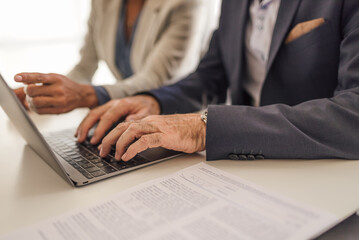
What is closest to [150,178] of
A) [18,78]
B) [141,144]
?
[141,144]

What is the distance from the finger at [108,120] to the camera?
74 centimetres

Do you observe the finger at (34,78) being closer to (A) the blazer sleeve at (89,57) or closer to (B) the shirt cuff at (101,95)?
(B) the shirt cuff at (101,95)

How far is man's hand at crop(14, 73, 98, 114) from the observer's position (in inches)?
34.1

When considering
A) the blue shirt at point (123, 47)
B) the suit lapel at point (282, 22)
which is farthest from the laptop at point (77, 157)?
the blue shirt at point (123, 47)

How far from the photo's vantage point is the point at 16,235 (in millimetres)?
402

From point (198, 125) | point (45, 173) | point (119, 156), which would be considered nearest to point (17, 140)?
point (45, 173)

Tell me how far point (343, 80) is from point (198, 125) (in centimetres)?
35

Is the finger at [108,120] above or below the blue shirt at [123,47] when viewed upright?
below

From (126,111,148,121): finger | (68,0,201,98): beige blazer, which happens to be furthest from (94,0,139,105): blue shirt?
(126,111,148,121): finger

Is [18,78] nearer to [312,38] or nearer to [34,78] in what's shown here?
[34,78]

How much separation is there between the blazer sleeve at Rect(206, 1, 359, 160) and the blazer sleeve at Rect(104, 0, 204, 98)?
72cm

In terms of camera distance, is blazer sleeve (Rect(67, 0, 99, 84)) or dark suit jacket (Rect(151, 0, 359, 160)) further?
blazer sleeve (Rect(67, 0, 99, 84))

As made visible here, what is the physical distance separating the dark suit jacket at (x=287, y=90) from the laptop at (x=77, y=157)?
0.14 m

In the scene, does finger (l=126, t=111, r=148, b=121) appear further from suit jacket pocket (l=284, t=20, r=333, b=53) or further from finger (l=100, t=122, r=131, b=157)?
suit jacket pocket (l=284, t=20, r=333, b=53)
